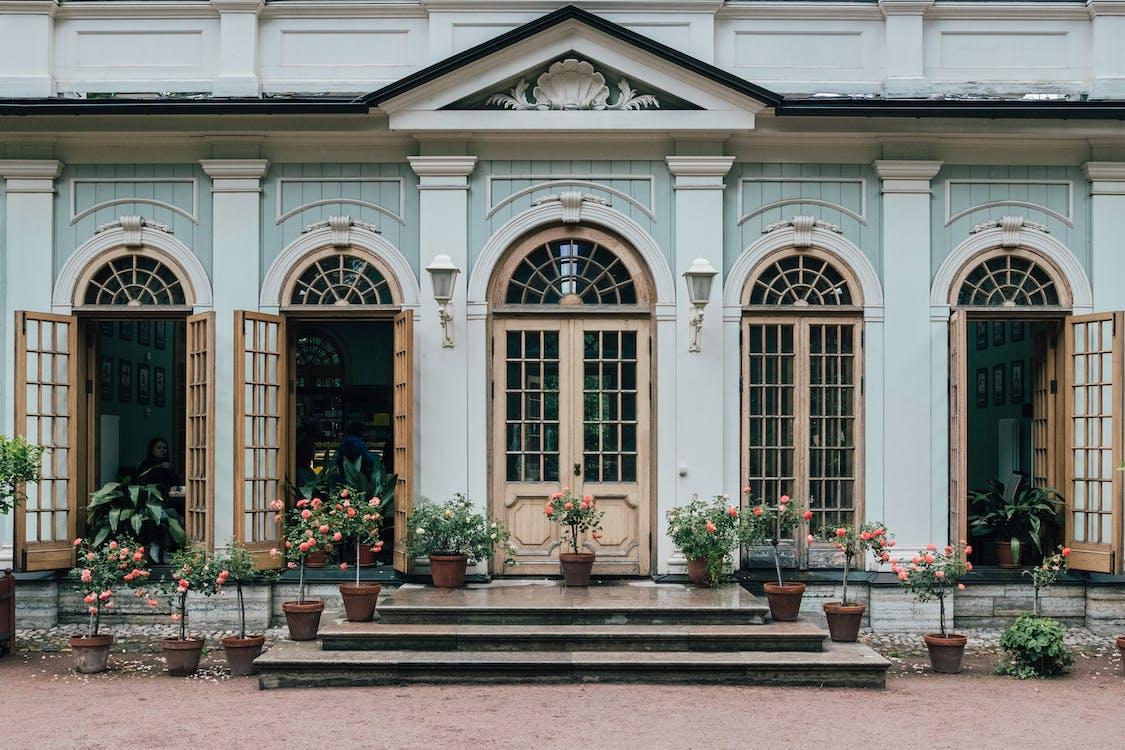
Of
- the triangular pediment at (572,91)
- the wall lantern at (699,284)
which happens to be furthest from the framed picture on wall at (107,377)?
the wall lantern at (699,284)

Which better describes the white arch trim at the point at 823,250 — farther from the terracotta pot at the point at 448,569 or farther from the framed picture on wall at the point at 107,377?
the framed picture on wall at the point at 107,377

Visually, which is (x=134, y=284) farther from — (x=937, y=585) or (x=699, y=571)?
(x=937, y=585)

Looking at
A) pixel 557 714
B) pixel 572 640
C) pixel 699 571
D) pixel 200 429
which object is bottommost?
pixel 557 714

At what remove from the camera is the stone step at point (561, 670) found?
Answer: 8406 millimetres

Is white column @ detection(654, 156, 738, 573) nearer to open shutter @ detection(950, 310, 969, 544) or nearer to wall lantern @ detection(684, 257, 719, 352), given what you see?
wall lantern @ detection(684, 257, 719, 352)

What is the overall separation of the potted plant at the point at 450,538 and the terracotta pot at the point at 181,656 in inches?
80.7

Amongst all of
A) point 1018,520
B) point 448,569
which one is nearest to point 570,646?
point 448,569

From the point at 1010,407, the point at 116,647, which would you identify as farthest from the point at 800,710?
the point at 1010,407

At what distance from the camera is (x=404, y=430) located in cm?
1049

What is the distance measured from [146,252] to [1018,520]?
8199mm

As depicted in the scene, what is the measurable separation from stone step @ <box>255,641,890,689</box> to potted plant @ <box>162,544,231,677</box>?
676 millimetres

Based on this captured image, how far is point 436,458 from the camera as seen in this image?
34.5ft

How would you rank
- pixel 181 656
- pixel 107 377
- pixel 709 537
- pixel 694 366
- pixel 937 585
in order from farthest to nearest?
pixel 107 377, pixel 694 366, pixel 709 537, pixel 937 585, pixel 181 656

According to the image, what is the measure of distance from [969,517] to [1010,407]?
4.09 meters
